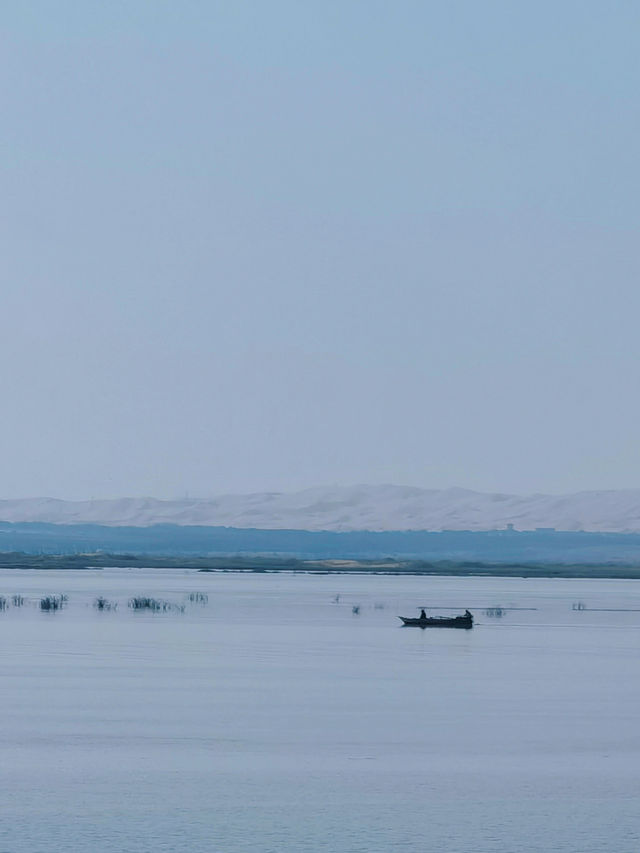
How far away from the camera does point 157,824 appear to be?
2455 cm

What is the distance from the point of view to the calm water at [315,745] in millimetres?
24422

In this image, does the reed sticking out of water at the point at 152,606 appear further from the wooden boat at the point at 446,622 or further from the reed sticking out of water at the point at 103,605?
the wooden boat at the point at 446,622

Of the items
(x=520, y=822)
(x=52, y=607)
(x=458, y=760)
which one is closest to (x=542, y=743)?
(x=458, y=760)

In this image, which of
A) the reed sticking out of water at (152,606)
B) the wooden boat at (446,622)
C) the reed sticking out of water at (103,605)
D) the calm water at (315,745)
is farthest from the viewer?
the reed sticking out of water at (152,606)

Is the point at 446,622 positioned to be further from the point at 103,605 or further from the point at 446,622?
the point at 103,605

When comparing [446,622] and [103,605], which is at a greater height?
[103,605]

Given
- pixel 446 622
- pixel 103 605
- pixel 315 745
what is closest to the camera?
pixel 315 745

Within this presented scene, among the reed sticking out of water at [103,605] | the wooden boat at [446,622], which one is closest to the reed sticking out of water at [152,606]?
the reed sticking out of water at [103,605]

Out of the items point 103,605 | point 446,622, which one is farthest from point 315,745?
point 103,605

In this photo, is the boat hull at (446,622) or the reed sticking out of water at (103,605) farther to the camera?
the reed sticking out of water at (103,605)

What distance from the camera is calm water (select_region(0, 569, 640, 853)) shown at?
24.4 metres

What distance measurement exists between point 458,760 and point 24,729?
963 cm

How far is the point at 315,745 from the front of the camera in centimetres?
3328

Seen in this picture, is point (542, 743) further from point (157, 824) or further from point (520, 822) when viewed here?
point (157, 824)
